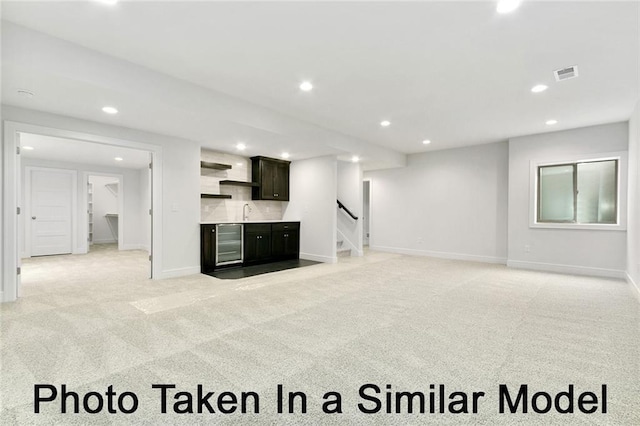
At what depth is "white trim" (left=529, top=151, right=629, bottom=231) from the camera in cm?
521

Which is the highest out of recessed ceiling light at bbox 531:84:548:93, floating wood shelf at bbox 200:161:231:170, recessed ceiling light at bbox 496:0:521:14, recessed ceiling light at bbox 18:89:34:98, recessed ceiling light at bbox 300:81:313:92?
recessed ceiling light at bbox 496:0:521:14

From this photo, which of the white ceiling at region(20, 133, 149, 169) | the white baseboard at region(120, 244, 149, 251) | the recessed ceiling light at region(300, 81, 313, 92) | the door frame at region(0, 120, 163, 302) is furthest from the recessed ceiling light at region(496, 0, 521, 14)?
the white baseboard at region(120, 244, 149, 251)

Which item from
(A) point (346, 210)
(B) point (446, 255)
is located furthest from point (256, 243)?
(B) point (446, 255)

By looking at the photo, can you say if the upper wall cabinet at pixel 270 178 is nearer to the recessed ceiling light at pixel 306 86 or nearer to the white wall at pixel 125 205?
the recessed ceiling light at pixel 306 86

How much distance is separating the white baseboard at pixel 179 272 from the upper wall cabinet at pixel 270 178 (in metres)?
2.24

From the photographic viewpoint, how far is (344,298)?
3.89 metres

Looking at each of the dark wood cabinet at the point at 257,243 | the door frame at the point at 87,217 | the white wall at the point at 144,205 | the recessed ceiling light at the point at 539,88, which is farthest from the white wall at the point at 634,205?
the door frame at the point at 87,217

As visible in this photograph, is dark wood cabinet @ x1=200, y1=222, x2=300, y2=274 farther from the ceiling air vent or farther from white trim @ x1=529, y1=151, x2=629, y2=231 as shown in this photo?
the ceiling air vent

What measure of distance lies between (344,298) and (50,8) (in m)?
3.92

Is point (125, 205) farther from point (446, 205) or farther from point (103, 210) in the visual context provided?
point (446, 205)

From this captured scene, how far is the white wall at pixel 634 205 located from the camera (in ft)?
13.6

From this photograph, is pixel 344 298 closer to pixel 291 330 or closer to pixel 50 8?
pixel 291 330

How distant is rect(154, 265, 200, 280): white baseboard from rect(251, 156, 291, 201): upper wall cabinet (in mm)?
2237

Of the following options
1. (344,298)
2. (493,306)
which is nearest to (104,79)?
(344,298)
